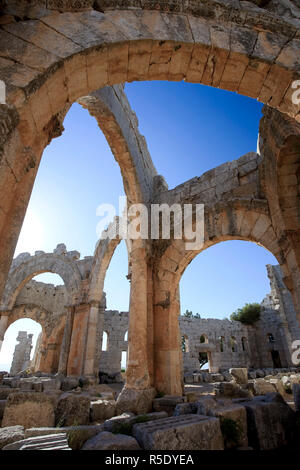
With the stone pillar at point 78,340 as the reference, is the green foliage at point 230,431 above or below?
below

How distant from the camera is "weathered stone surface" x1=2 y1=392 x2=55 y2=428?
318cm

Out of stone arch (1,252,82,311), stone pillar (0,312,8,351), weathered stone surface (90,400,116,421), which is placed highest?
stone arch (1,252,82,311)

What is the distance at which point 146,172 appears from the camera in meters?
7.95

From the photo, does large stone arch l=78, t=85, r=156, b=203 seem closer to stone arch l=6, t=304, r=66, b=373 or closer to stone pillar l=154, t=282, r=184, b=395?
stone pillar l=154, t=282, r=184, b=395

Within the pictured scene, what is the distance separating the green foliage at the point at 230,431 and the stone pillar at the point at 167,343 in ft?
10.0

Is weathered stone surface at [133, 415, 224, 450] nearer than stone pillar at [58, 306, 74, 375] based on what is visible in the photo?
Yes

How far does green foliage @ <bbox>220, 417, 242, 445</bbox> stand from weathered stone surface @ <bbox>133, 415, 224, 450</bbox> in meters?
0.20

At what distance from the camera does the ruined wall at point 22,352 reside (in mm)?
22641

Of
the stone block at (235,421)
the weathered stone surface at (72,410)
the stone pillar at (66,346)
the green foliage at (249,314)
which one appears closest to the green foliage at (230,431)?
the stone block at (235,421)

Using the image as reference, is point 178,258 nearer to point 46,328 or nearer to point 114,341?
point 114,341

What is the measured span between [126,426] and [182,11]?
4791mm

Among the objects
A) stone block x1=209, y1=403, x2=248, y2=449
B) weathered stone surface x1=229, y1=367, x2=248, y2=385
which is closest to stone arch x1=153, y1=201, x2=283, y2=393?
stone block x1=209, y1=403, x2=248, y2=449

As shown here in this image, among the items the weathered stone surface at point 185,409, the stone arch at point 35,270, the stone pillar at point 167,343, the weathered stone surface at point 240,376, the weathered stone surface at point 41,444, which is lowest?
the weathered stone surface at point 41,444

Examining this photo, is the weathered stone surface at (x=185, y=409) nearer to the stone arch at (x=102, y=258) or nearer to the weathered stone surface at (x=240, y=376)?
the weathered stone surface at (x=240, y=376)
